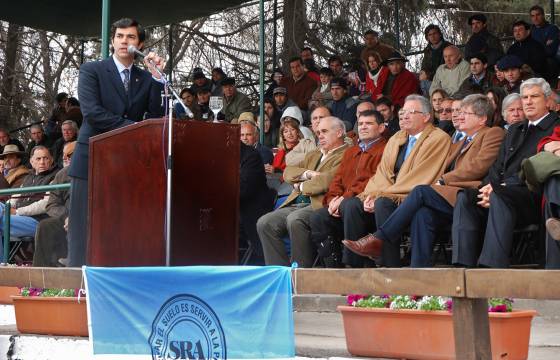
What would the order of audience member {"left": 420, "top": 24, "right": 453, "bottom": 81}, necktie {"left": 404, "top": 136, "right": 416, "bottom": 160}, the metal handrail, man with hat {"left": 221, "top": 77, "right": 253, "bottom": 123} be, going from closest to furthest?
1. necktie {"left": 404, "top": 136, "right": 416, "bottom": 160}
2. the metal handrail
3. audience member {"left": 420, "top": 24, "right": 453, "bottom": 81}
4. man with hat {"left": 221, "top": 77, "right": 253, "bottom": 123}

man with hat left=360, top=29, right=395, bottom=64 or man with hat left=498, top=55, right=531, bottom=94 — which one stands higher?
man with hat left=360, top=29, right=395, bottom=64

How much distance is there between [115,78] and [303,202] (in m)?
2.54

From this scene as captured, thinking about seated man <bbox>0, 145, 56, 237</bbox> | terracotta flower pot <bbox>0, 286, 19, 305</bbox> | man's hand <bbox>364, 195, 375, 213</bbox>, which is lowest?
terracotta flower pot <bbox>0, 286, 19, 305</bbox>

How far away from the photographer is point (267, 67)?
16062 millimetres

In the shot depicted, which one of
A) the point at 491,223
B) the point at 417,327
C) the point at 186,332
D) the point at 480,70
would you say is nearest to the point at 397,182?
the point at 491,223

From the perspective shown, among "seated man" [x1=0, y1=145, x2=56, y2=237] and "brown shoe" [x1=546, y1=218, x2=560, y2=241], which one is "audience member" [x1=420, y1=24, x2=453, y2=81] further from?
"brown shoe" [x1=546, y1=218, x2=560, y2=241]

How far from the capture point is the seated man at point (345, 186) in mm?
7254

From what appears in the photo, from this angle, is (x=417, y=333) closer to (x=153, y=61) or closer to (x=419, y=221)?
(x=419, y=221)

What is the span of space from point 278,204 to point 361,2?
7641 millimetres

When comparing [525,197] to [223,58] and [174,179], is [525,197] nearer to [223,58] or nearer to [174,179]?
[174,179]

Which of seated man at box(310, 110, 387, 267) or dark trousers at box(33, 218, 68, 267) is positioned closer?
seated man at box(310, 110, 387, 267)

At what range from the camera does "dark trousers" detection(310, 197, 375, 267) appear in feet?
22.8

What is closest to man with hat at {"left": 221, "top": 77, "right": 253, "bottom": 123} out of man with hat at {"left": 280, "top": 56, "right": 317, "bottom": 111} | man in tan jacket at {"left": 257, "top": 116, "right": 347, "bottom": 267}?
man with hat at {"left": 280, "top": 56, "right": 317, "bottom": 111}

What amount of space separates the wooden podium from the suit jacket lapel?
57 cm
